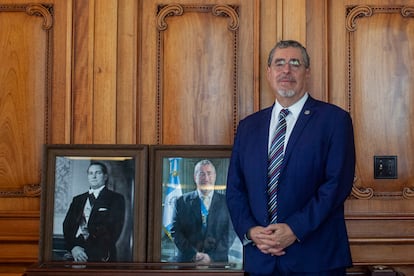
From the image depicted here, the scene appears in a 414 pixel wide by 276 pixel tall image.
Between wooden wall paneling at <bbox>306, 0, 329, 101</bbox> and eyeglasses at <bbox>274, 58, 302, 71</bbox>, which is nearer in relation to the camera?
eyeglasses at <bbox>274, 58, 302, 71</bbox>

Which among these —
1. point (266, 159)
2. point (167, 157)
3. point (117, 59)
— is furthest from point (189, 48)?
point (266, 159)

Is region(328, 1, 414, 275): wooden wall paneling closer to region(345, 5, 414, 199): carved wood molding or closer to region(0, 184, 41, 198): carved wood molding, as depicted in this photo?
region(345, 5, 414, 199): carved wood molding

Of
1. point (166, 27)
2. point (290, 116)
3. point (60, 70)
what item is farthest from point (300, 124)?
point (60, 70)

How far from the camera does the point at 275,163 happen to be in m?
2.34

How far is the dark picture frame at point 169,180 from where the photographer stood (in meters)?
2.51

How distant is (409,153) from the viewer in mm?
2768

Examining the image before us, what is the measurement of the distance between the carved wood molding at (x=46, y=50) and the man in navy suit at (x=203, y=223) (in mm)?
727

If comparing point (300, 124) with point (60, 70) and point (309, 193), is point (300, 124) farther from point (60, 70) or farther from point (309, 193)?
point (60, 70)

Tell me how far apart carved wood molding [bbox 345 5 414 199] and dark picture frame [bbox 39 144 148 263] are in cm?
99

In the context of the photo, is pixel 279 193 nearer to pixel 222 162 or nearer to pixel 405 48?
pixel 222 162

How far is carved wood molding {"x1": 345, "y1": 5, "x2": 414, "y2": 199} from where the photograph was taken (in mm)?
2752

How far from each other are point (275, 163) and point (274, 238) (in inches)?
11.8

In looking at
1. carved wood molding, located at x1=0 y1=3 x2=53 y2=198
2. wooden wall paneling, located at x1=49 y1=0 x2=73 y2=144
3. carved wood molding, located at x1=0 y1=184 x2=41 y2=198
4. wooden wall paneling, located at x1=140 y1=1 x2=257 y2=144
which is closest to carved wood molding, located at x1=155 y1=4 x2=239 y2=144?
wooden wall paneling, located at x1=140 y1=1 x2=257 y2=144

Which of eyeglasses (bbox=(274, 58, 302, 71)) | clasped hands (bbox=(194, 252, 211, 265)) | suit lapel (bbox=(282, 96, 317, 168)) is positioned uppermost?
eyeglasses (bbox=(274, 58, 302, 71))
